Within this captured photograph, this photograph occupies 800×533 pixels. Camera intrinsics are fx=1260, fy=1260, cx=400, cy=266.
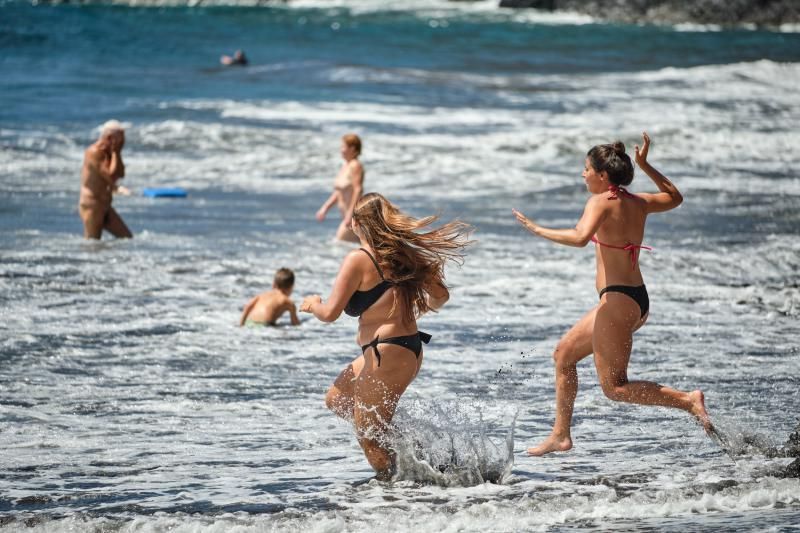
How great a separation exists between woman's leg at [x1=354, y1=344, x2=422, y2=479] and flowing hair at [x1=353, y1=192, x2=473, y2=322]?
0.20 metres

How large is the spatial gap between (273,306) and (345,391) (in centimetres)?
497

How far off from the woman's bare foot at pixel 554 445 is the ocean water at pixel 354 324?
0.11 m

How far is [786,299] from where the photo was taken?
12.0m

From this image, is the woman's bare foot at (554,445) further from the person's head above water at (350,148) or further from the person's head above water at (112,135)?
the person's head above water at (112,135)

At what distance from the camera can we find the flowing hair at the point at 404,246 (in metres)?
6.20

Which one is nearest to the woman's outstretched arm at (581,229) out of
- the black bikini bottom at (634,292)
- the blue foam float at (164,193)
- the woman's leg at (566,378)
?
the black bikini bottom at (634,292)

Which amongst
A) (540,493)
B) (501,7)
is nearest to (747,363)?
(540,493)

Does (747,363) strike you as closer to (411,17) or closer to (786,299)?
(786,299)

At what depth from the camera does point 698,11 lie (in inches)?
2985

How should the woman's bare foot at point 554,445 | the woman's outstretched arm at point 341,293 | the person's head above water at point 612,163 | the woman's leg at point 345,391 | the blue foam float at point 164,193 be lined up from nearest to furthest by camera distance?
the woman's outstretched arm at point 341,293 < the woman's leg at point 345,391 < the person's head above water at point 612,163 < the woman's bare foot at point 554,445 < the blue foam float at point 164,193

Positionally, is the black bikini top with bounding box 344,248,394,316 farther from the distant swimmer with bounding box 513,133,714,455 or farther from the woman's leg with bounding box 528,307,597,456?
the woman's leg with bounding box 528,307,597,456

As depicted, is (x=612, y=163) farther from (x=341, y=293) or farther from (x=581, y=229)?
(x=341, y=293)

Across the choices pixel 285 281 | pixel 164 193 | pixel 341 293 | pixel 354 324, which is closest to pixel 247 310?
pixel 285 281

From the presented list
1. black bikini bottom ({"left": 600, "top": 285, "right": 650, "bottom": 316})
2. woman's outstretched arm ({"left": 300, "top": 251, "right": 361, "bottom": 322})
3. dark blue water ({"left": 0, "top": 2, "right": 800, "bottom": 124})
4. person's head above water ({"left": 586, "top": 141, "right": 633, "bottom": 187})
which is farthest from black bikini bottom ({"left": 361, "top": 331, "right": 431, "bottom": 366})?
dark blue water ({"left": 0, "top": 2, "right": 800, "bottom": 124})
